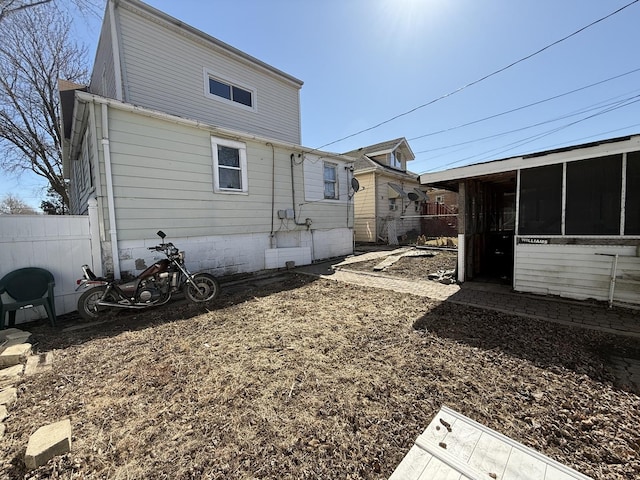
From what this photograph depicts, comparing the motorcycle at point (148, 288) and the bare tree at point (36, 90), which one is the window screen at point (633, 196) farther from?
the bare tree at point (36, 90)

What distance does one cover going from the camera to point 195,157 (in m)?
6.38

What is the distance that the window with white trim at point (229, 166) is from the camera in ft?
22.1

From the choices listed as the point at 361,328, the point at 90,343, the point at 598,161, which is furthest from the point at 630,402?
the point at 90,343

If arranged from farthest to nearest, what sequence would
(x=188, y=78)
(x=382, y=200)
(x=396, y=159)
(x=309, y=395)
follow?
(x=396, y=159) → (x=382, y=200) → (x=188, y=78) → (x=309, y=395)

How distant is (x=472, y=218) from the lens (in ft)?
21.9

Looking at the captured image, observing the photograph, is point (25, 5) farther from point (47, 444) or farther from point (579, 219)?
point (579, 219)

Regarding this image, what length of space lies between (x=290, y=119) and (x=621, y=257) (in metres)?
10.3

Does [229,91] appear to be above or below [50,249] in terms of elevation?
above

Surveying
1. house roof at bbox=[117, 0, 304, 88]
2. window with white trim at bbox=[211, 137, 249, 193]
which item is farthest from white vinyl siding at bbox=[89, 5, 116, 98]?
window with white trim at bbox=[211, 137, 249, 193]

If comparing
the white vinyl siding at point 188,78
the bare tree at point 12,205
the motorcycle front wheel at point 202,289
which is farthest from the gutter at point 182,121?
the bare tree at point 12,205

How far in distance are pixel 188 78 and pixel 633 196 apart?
35.2 feet

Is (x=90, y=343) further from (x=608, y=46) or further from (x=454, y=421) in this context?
(x=608, y=46)

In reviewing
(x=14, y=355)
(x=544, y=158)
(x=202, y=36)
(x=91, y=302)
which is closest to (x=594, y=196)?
(x=544, y=158)

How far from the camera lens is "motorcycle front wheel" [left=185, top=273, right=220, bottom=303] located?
16.6 ft
